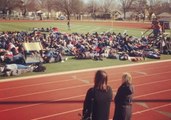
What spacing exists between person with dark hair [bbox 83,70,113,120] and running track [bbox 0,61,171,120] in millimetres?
3986

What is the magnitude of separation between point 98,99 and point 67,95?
259 inches

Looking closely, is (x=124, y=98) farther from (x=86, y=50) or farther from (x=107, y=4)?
(x=107, y=4)

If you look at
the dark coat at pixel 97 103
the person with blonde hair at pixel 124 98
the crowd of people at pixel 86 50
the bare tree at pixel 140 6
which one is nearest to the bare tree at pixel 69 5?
the bare tree at pixel 140 6

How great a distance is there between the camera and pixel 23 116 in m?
→ 9.60

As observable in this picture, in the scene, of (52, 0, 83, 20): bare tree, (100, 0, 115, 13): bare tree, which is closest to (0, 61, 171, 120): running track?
(52, 0, 83, 20): bare tree

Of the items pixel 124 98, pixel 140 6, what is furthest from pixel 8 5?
pixel 124 98

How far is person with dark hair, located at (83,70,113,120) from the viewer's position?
5.49m

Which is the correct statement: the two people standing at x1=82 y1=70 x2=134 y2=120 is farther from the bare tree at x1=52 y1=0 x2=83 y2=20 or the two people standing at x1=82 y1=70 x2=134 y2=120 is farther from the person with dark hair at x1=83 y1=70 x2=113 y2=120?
the bare tree at x1=52 y1=0 x2=83 y2=20

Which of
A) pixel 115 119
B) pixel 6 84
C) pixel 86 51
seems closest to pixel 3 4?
pixel 86 51

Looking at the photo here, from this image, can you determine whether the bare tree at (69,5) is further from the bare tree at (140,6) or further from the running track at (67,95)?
the running track at (67,95)

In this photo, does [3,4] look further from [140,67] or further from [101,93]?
[101,93]

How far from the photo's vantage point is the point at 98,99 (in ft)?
18.2

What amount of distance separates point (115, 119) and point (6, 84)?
26.4ft

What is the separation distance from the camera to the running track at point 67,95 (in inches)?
391
